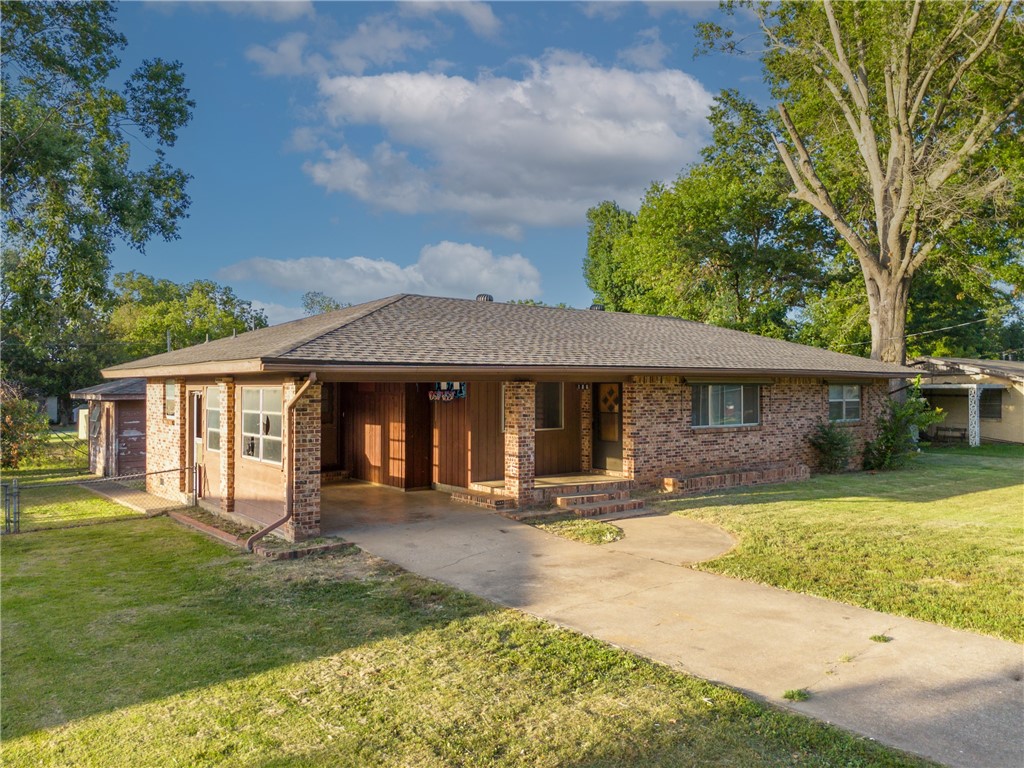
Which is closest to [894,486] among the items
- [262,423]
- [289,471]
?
[289,471]

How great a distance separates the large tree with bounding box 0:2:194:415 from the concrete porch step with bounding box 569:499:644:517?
11709 mm

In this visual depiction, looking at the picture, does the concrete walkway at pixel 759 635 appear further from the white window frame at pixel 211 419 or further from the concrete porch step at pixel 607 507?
the white window frame at pixel 211 419

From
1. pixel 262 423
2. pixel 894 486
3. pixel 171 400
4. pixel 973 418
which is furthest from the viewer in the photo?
pixel 973 418

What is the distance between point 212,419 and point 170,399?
7.33 feet

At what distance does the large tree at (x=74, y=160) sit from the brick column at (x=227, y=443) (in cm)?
593

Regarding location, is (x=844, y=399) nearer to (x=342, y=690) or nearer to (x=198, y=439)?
(x=198, y=439)

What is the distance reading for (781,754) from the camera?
3.71 meters

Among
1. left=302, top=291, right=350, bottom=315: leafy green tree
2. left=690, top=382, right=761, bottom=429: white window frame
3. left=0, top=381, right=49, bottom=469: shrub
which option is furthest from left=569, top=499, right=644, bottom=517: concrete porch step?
left=302, top=291, right=350, bottom=315: leafy green tree

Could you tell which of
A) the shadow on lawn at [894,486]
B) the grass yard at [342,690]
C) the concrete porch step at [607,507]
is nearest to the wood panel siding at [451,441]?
the concrete porch step at [607,507]

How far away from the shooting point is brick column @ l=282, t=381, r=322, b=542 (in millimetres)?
8945

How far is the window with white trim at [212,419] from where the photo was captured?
11625 millimetres

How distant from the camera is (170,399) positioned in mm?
13461

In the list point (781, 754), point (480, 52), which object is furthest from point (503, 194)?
point (781, 754)

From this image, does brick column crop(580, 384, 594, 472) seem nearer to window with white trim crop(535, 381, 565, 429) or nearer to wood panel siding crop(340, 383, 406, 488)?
window with white trim crop(535, 381, 565, 429)
